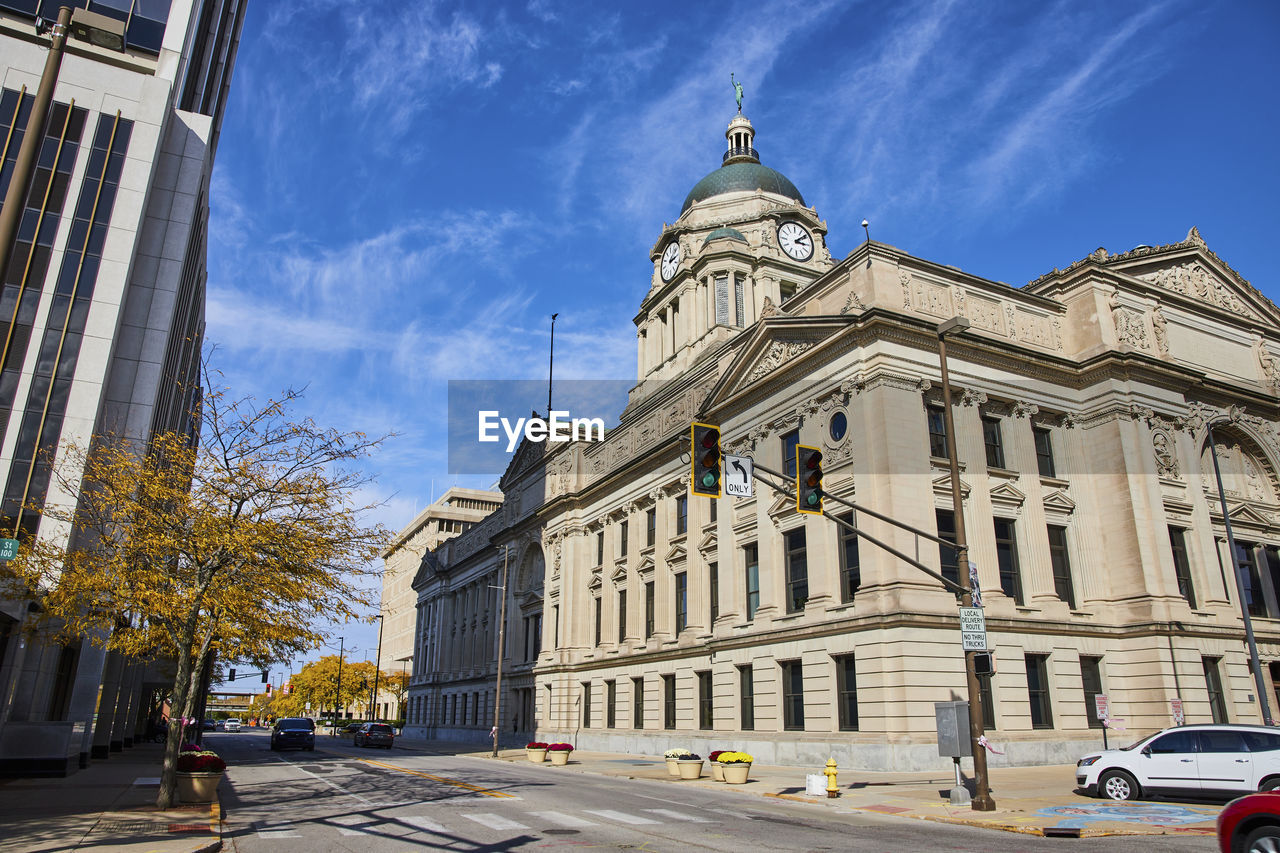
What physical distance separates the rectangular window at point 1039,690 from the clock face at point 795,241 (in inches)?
1521

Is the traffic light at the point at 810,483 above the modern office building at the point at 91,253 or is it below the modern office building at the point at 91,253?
below

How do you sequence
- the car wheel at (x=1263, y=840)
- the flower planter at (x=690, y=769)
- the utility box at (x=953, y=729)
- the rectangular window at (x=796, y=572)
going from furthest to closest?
the rectangular window at (x=796, y=572), the flower planter at (x=690, y=769), the utility box at (x=953, y=729), the car wheel at (x=1263, y=840)

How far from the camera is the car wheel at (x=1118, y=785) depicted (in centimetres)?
1827

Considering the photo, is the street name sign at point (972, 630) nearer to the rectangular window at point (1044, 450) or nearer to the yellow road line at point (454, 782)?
the yellow road line at point (454, 782)

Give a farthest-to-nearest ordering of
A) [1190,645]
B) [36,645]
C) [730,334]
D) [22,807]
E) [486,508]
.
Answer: [486,508]
[730,334]
[1190,645]
[36,645]
[22,807]

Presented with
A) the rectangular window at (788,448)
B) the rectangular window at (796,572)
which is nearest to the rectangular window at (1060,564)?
the rectangular window at (796,572)

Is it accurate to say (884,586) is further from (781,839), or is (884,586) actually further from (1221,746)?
(781,839)

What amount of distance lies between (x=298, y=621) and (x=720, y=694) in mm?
22153

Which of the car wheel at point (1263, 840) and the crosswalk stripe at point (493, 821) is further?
the crosswalk stripe at point (493, 821)

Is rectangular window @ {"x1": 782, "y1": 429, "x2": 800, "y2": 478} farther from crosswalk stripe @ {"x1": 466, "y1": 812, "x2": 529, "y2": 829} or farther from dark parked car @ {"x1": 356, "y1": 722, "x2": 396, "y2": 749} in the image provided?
dark parked car @ {"x1": 356, "y1": 722, "x2": 396, "y2": 749}

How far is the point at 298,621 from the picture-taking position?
19.4 meters

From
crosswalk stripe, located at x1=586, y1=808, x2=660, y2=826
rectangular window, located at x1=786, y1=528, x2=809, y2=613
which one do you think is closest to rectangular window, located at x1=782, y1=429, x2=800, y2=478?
rectangular window, located at x1=786, y1=528, x2=809, y2=613

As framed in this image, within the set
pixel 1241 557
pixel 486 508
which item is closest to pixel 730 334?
pixel 1241 557

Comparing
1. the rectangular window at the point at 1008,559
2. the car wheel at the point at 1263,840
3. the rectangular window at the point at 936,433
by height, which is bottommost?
the car wheel at the point at 1263,840
